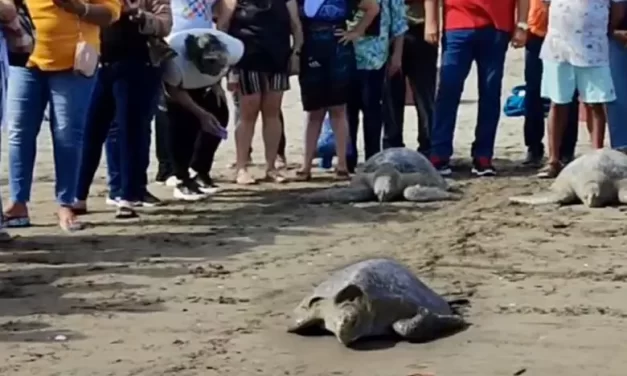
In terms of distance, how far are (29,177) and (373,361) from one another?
3.38 m

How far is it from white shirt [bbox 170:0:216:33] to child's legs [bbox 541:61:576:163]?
8.31ft

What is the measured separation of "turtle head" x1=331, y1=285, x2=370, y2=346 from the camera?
4.85 metres

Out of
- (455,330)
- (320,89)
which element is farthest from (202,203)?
(455,330)

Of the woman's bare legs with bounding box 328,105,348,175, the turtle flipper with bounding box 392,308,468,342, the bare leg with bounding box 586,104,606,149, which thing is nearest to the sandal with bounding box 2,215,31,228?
the woman's bare legs with bounding box 328,105,348,175

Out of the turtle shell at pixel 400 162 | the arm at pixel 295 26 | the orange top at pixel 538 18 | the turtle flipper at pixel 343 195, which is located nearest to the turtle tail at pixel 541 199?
the turtle shell at pixel 400 162

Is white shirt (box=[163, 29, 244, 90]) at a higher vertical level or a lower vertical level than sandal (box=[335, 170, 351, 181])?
higher

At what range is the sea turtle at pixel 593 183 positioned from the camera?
821cm

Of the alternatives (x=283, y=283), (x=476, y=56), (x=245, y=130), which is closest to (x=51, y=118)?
(x=283, y=283)

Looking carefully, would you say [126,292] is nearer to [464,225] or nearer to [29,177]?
[29,177]

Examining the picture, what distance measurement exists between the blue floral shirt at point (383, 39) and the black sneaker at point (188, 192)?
161 centimetres

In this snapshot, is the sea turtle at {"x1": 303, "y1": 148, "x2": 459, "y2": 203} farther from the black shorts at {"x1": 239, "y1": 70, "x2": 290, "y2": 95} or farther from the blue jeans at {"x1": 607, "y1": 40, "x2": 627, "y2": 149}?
the blue jeans at {"x1": 607, "y1": 40, "x2": 627, "y2": 149}

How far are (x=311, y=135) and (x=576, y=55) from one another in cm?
199

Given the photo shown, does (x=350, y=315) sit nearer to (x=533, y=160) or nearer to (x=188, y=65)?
(x=188, y=65)

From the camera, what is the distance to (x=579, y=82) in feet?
31.5
